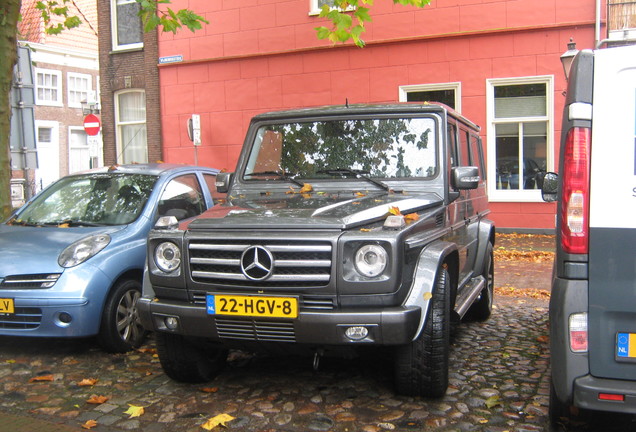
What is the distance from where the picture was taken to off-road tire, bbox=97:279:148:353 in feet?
16.5

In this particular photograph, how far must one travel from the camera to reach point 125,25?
17.8m

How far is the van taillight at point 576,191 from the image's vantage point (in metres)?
2.93

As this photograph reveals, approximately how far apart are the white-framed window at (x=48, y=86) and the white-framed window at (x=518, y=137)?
76.1 feet

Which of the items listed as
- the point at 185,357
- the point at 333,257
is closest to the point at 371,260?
the point at 333,257

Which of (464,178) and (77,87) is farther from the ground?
(77,87)

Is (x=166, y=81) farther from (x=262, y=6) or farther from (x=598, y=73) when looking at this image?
(x=598, y=73)

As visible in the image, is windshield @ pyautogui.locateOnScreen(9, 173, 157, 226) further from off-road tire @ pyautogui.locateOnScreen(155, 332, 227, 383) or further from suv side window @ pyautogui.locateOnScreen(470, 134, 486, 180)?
suv side window @ pyautogui.locateOnScreen(470, 134, 486, 180)

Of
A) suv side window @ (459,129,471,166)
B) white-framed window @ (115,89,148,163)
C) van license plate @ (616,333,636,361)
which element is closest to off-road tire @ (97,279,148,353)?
suv side window @ (459,129,471,166)

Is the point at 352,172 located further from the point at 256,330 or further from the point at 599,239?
the point at 599,239

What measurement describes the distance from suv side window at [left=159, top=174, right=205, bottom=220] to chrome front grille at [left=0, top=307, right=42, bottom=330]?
4.73 feet

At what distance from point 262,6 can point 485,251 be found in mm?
11177

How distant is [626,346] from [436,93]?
11.9m

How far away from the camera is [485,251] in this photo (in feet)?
20.5

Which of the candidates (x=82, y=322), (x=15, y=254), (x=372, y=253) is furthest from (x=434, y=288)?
(x=15, y=254)
